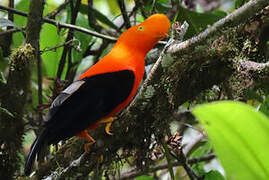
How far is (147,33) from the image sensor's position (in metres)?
2.23

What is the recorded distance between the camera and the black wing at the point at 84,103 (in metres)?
1.96

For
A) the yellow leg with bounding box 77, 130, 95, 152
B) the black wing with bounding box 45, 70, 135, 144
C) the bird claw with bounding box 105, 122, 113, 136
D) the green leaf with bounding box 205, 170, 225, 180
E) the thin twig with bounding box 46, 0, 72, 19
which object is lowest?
the green leaf with bounding box 205, 170, 225, 180

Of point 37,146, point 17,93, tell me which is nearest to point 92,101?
point 37,146

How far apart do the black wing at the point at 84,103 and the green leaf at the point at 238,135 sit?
1.15 m

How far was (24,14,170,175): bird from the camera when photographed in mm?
1962

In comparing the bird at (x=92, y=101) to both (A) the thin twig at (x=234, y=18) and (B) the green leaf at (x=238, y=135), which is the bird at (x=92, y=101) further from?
(B) the green leaf at (x=238, y=135)

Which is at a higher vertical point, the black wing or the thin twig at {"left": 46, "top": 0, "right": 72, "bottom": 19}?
the thin twig at {"left": 46, "top": 0, "right": 72, "bottom": 19}

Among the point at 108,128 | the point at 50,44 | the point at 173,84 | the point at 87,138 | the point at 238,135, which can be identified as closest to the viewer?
the point at 238,135

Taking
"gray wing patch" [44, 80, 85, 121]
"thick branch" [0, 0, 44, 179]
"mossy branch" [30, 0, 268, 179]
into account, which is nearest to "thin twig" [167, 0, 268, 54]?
"mossy branch" [30, 0, 268, 179]

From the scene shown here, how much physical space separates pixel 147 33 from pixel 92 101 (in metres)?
0.52

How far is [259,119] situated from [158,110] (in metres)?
0.99

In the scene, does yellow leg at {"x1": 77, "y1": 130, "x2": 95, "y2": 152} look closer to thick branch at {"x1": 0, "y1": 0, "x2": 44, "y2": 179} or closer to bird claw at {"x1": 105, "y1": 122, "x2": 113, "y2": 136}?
bird claw at {"x1": 105, "y1": 122, "x2": 113, "y2": 136}

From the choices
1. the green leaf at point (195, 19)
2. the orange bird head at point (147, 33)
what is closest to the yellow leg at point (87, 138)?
the orange bird head at point (147, 33)

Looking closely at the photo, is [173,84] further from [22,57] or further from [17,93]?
[17,93]
